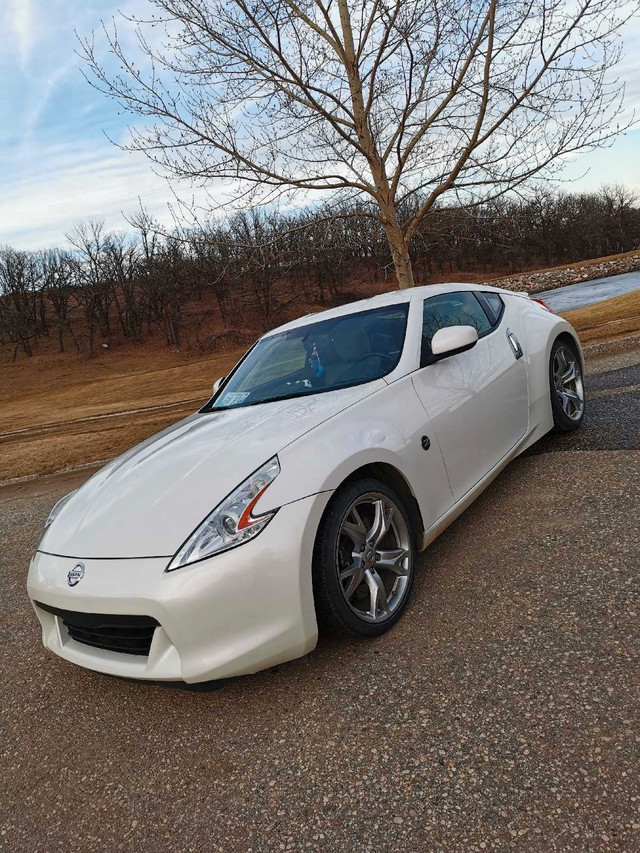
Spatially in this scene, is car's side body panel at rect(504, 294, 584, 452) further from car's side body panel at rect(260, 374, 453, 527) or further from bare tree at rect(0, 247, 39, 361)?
bare tree at rect(0, 247, 39, 361)

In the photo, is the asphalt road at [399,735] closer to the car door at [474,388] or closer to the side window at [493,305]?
the car door at [474,388]

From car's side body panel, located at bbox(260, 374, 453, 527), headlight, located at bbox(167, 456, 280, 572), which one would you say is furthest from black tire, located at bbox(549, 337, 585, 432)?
headlight, located at bbox(167, 456, 280, 572)

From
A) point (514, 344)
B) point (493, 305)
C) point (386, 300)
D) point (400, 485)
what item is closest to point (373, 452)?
point (400, 485)

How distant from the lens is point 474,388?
11.7 feet

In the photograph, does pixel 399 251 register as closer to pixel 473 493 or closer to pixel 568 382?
pixel 568 382

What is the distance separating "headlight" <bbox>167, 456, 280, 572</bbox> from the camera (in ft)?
7.54

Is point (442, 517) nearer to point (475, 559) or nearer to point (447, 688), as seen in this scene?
point (475, 559)

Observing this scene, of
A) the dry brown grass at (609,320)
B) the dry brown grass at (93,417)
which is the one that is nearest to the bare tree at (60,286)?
the dry brown grass at (93,417)

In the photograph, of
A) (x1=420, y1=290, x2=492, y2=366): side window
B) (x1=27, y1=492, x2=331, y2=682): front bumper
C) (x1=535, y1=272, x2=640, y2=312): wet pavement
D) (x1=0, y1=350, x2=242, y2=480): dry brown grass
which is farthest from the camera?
(x1=535, y1=272, x2=640, y2=312): wet pavement

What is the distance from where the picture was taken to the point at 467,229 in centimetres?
995

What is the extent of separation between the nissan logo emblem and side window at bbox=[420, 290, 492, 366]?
6.69ft

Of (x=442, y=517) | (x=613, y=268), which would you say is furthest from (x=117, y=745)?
(x=613, y=268)

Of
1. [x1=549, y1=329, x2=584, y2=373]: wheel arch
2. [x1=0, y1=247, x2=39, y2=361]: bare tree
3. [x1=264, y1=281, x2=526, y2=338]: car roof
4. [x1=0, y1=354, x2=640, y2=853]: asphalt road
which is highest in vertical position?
[x1=0, y1=247, x2=39, y2=361]: bare tree

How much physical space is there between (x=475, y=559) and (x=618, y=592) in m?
0.79
